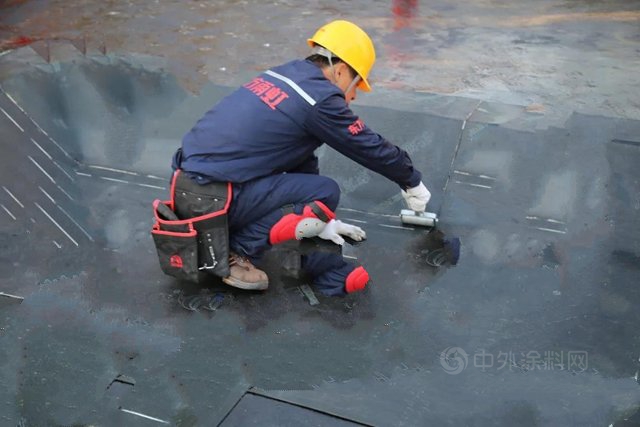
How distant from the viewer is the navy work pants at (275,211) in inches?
123

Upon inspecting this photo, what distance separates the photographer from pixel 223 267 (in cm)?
311

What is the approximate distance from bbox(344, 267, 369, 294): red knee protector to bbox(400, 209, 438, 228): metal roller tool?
1.83ft

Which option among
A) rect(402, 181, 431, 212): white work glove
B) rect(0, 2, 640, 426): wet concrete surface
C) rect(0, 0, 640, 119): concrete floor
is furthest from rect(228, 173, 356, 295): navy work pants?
rect(0, 0, 640, 119): concrete floor

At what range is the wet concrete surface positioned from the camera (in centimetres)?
263

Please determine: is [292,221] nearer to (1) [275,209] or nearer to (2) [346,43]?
(1) [275,209]

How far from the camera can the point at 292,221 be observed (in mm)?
3166

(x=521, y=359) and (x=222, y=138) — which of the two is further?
(x=222, y=138)

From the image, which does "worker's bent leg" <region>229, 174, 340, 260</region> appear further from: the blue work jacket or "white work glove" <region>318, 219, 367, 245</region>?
"white work glove" <region>318, 219, 367, 245</region>

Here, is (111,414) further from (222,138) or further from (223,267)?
(222,138)

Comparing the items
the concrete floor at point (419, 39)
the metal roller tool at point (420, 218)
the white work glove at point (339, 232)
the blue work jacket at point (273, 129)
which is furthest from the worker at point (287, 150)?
the concrete floor at point (419, 39)

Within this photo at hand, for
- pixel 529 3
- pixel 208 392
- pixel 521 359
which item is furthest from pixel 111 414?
pixel 529 3

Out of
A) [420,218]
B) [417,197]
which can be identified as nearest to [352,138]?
[417,197]

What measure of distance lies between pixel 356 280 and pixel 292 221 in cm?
39

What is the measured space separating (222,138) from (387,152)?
29.2 inches
